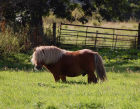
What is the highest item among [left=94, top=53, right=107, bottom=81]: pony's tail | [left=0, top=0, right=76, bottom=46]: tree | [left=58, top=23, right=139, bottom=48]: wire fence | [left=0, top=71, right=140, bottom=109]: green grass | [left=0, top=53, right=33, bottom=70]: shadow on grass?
[left=0, top=0, right=76, bottom=46]: tree

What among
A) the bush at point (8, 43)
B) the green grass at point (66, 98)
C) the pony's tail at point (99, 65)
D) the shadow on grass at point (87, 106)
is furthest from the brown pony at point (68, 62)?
the bush at point (8, 43)

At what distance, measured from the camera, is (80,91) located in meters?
9.07

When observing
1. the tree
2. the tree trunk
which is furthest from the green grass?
the tree

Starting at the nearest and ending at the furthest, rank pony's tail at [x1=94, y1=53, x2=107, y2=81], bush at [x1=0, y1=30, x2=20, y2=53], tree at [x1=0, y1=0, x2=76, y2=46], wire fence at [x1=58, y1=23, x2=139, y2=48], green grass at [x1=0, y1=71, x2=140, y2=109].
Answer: green grass at [x1=0, y1=71, x2=140, y2=109], pony's tail at [x1=94, y1=53, x2=107, y2=81], bush at [x1=0, y1=30, x2=20, y2=53], tree at [x1=0, y1=0, x2=76, y2=46], wire fence at [x1=58, y1=23, x2=139, y2=48]

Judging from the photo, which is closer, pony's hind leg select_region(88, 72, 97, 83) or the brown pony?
the brown pony

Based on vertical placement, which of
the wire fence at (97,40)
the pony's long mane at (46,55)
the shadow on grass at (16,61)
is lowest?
the shadow on grass at (16,61)

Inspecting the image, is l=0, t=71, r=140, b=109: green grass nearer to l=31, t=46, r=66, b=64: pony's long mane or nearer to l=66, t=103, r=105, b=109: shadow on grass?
l=66, t=103, r=105, b=109: shadow on grass

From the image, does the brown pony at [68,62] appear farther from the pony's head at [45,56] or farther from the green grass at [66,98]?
the green grass at [66,98]

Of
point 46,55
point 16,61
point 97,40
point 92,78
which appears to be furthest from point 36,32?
point 92,78

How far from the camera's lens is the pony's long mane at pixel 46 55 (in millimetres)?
11375

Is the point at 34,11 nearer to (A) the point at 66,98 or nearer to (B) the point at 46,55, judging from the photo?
(B) the point at 46,55

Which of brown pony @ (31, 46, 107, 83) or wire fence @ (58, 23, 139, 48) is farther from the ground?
brown pony @ (31, 46, 107, 83)

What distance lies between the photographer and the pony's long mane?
11375 millimetres

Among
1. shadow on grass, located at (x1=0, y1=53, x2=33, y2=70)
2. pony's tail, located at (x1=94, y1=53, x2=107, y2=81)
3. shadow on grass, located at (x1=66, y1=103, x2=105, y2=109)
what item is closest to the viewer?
shadow on grass, located at (x1=66, y1=103, x2=105, y2=109)
